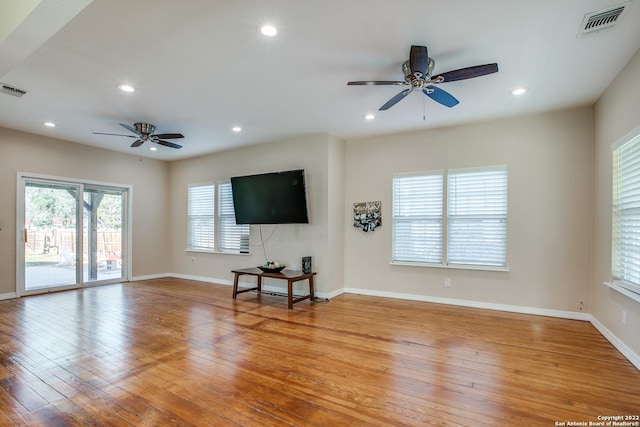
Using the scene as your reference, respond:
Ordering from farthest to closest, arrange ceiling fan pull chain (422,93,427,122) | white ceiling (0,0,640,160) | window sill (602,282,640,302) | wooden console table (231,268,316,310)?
wooden console table (231,268,316,310) → ceiling fan pull chain (422,93,427,122) → window sill (602,282,640,302) → white ceiling (0,0,640,160)

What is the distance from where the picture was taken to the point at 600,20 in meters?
2.48

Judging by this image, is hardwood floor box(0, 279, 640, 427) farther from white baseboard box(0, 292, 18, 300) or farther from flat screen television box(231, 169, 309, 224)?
flat screen television box(231, 169, 309, 224)

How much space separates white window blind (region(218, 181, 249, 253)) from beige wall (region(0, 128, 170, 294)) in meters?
1.80

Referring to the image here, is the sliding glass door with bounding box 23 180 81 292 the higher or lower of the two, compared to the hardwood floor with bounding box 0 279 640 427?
higher

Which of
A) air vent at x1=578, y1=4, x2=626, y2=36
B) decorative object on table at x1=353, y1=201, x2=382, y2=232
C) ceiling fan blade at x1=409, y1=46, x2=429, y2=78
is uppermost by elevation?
air vent at x1=578, y1=4, x2=626, y2=36

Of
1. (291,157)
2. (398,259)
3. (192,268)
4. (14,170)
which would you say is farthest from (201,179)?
(398,259)

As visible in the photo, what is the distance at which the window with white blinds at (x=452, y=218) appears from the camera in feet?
15.8

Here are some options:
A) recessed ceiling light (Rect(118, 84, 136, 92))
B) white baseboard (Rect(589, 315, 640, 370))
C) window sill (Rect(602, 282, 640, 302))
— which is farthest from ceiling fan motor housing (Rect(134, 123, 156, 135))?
white baseboard (Rect(589, 315, 640, 370))

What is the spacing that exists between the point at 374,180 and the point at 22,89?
487cm

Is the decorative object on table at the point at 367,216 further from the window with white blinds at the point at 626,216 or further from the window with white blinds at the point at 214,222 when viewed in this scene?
the window with white blinds at the point at 626,216

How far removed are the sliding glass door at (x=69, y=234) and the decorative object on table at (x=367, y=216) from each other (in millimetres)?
5036

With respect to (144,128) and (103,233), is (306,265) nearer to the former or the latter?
(144,128)

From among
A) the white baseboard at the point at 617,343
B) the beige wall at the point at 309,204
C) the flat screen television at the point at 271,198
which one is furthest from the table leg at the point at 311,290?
the white baseboard at the point at 617,343

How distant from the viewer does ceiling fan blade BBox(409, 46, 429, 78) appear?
8.71ft
